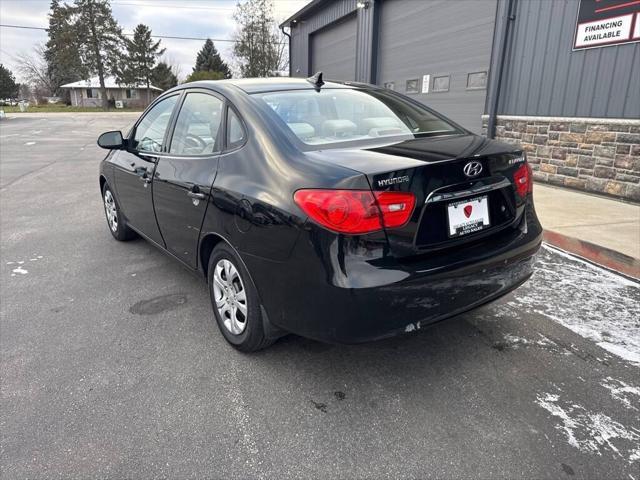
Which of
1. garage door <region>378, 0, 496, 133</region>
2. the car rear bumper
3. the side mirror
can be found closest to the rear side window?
the car rear bumper

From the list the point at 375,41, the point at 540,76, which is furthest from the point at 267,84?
the point at 375,41

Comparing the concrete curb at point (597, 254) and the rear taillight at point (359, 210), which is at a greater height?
the rear taillight at point (359, 210)

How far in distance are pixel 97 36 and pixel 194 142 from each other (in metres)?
58.8

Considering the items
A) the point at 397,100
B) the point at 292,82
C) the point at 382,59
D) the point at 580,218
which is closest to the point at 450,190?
the point at 397,100

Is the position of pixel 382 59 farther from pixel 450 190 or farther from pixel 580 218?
pixel 450 190

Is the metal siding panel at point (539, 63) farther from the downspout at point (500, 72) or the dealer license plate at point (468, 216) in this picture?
the dealer license plate at point (468, 216)

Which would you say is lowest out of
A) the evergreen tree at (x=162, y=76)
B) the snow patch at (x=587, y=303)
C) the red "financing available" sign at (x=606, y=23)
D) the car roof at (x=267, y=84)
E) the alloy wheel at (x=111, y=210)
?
the snow patch at (x=587, y=303)

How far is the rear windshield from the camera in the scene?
8.91ft

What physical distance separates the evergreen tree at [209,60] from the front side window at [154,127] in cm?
6577

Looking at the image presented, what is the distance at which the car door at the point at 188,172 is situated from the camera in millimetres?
2943

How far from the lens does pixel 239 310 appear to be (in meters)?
2.80

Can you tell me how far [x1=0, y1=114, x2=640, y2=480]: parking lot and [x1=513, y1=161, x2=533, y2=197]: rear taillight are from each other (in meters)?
0.79

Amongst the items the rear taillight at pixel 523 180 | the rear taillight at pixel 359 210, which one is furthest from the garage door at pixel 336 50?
the rear taillight at pixel 359 210

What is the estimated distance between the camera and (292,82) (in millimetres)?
3361
